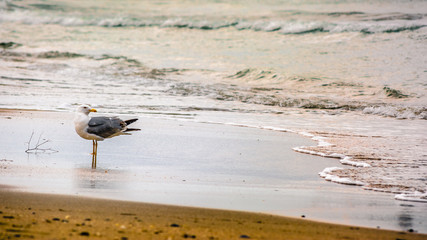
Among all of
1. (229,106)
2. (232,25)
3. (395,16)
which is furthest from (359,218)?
(232,25)

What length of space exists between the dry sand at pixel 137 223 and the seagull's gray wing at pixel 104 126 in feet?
8.92

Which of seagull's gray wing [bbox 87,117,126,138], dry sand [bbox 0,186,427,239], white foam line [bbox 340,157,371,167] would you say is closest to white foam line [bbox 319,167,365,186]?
white foam line [bbox 340,157,371,167]

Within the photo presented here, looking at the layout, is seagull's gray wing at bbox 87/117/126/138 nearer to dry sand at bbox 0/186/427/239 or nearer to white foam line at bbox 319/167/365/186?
dry sand at bbox 0/186/427/239

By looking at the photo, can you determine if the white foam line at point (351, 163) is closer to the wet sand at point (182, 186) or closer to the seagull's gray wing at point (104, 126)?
the wet sand at point (182, 186)

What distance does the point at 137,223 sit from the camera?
4426 mm

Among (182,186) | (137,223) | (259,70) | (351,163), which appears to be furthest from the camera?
(259,70)

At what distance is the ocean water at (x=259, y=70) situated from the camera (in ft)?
36.8

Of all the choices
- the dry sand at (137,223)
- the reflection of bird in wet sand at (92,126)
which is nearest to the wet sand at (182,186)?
the dry sand at (137,223)

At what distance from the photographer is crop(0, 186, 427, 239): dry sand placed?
13.3 feet

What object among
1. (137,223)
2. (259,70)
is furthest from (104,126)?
(259,70)

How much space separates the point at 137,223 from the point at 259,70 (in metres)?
21.7

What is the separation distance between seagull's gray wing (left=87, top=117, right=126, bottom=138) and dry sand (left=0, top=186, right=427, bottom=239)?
2.72m

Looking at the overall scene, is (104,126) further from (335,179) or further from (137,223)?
(137,223)

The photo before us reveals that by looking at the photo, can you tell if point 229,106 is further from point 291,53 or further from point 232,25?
point 232,25
